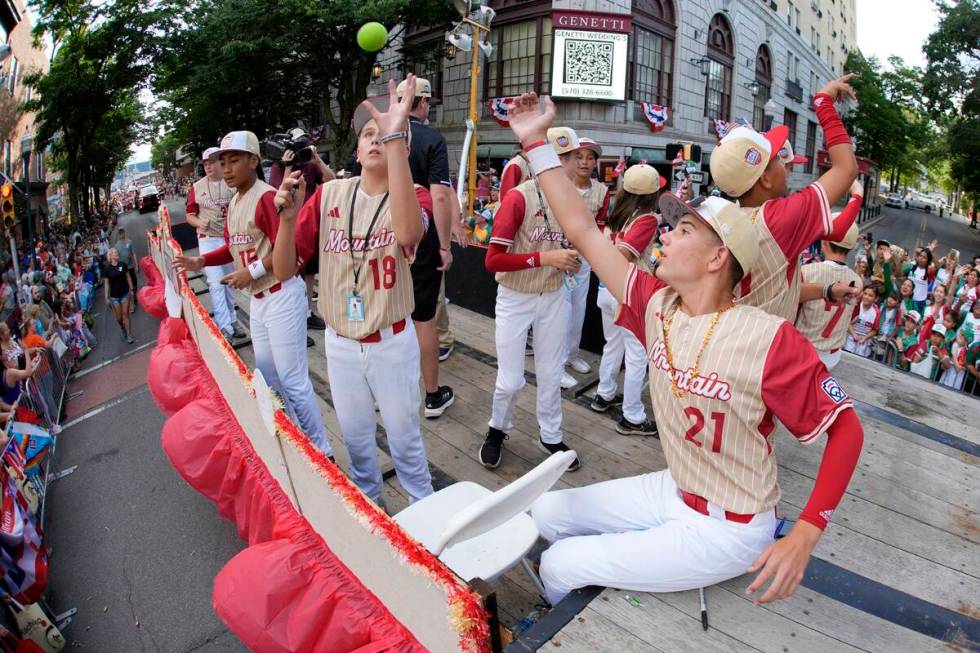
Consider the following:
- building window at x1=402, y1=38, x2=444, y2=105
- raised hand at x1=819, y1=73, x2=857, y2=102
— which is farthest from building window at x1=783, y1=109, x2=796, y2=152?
raised hand at x1=819, y1=73, x2=857, y2=102

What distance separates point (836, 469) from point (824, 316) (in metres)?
2.51

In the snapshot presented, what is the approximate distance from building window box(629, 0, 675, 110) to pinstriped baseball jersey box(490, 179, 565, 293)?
68.5 ft

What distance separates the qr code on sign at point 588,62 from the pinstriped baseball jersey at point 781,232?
66.8 feet

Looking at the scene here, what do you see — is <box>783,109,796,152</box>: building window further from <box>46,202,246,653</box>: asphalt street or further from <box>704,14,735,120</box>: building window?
<box>46,202,246,653</box>: asphalt street

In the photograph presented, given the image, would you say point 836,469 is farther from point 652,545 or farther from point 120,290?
point 120,290

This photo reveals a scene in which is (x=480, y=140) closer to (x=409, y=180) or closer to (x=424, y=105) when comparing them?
(x=424, y=105)

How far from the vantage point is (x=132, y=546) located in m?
4.16

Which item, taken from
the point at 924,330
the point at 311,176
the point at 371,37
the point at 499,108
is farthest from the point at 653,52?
the point at 371,37

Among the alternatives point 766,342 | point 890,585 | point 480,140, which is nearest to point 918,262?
point 890,585

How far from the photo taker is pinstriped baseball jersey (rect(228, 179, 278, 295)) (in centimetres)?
409

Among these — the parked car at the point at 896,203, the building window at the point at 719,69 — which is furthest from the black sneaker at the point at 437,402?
the parked car at the point at 896,203

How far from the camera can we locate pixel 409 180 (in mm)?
2643

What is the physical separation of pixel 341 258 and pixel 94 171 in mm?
54368

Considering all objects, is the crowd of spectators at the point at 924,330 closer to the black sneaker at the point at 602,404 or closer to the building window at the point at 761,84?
the black sneaker at the point at 602,404
